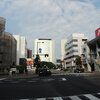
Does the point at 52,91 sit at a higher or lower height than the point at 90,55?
lower

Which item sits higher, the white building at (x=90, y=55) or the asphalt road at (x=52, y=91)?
the white building at (x=90, y=55)

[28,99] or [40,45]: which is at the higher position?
[40,45]

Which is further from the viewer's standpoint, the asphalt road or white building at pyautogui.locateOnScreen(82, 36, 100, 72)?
white building at pyautogui.locateOnScreen(82, 36, 100, 72)

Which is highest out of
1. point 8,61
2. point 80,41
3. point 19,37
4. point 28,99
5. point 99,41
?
point 19,37

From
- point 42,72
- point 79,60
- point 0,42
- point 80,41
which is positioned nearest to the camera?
point 42,72

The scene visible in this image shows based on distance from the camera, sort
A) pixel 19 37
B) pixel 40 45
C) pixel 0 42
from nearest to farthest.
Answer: pixel 0 42 < pixel 19 37 < pixel 40 45

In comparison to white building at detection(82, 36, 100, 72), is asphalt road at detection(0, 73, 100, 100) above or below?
below

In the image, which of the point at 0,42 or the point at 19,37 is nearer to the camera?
the point at 0,42

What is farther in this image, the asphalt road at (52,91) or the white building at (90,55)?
the white building at (90,55)

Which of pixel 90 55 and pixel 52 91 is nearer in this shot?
pixel 52 91

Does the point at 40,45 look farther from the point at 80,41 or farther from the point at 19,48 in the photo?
the point at 80,41

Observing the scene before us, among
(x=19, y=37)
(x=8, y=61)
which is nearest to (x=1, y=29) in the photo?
(x=8, y=61)

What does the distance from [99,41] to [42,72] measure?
1180 inches

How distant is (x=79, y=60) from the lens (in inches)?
2869
